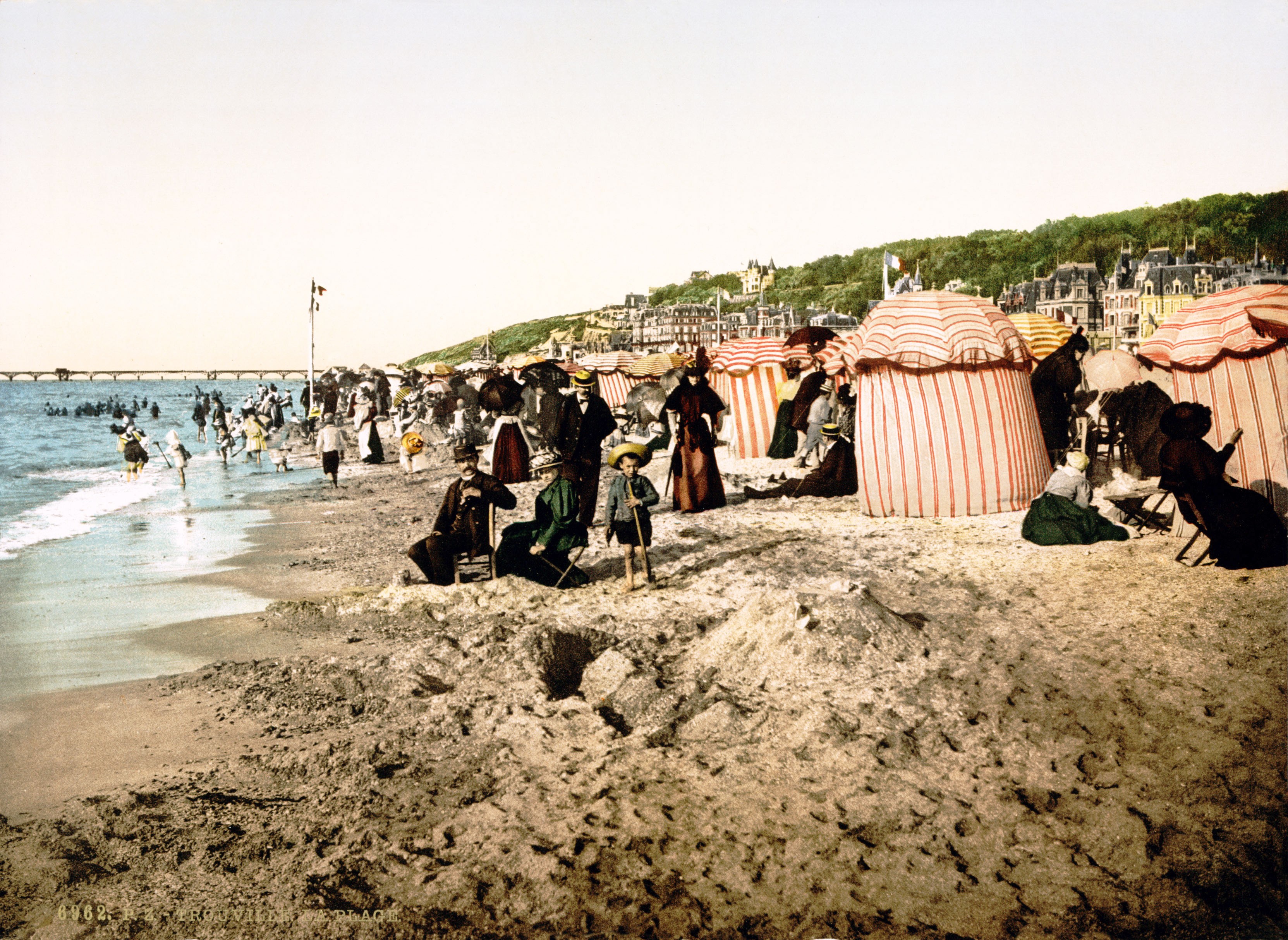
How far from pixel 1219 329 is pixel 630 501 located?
5582 mm

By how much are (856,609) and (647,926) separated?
3094mm

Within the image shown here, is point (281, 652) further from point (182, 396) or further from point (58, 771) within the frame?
point (182, 396)

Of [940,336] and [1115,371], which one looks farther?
[1115,371]

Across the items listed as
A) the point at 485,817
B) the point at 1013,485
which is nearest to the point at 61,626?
the point at 485,817

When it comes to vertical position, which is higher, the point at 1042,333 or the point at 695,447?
the point at 1042,333

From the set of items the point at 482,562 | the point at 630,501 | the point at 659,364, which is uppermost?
the point at 659,364

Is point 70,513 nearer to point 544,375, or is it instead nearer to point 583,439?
point 544,375

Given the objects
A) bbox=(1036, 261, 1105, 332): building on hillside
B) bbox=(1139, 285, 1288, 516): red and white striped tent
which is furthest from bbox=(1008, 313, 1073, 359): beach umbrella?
bbox=(1036, 261, 1105, 332): building on hillside

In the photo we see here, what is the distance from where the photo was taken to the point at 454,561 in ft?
26.8

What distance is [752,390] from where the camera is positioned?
16.9 meters

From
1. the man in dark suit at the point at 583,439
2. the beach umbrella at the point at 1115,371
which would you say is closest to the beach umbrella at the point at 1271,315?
the beach umbrella at the point at 1115,371

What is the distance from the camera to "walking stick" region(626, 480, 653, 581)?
766 cm

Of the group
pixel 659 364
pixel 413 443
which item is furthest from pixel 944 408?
pixel 659 364

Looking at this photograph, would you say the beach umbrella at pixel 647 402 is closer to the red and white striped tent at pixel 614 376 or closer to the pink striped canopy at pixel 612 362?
the pink striped canopy at pixel 612 362
